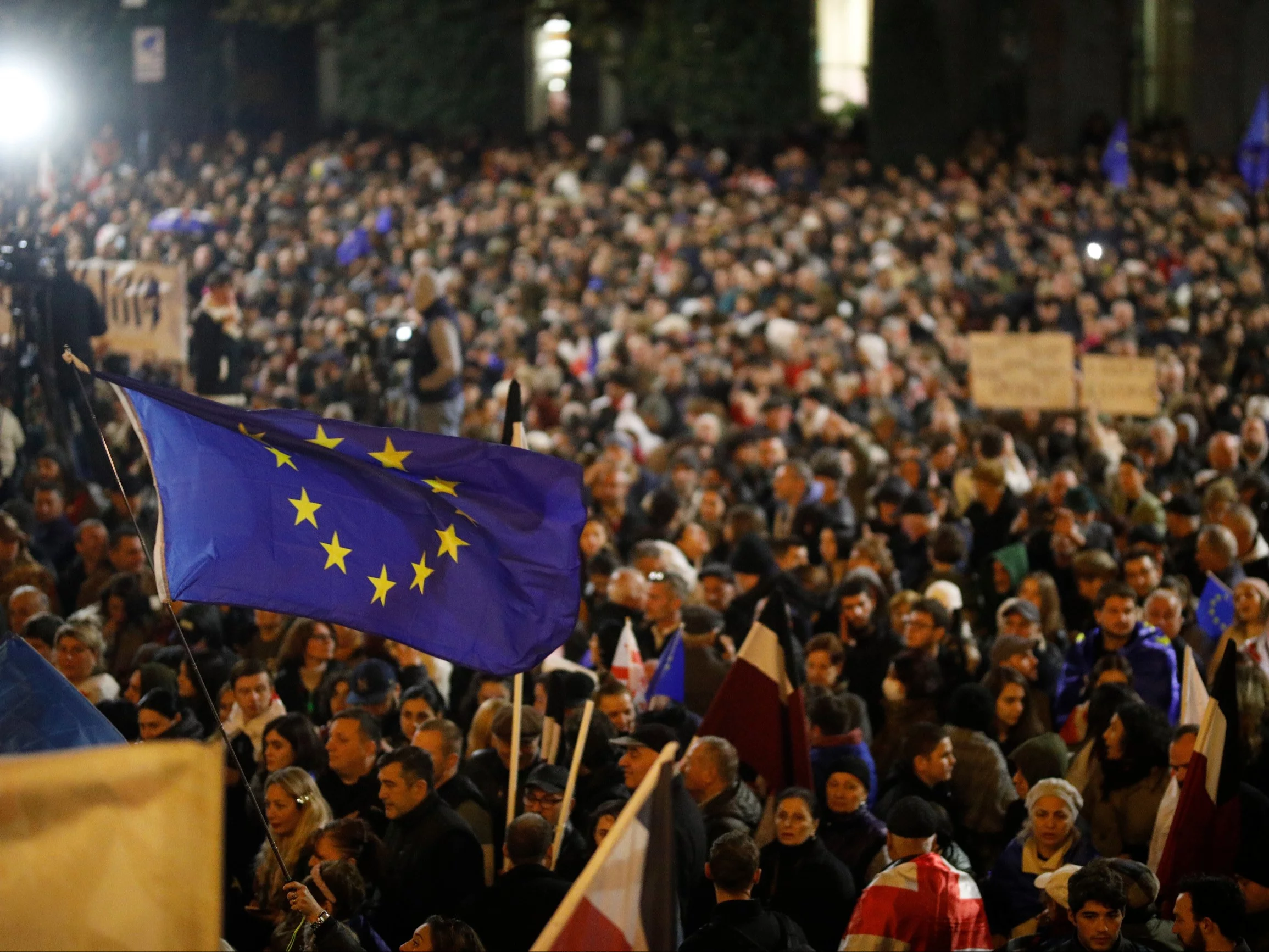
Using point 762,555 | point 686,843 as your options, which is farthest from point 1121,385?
point 686,843

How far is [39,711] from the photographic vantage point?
5.97 m

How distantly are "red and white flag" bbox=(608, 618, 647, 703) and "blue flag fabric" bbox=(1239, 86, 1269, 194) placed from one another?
13887 millimetres

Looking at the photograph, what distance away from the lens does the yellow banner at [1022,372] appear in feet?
50.1

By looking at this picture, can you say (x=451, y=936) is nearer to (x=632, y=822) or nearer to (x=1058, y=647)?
(x=632, y=822)

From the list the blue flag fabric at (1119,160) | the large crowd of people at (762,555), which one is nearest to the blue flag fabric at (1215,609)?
the large crowd of people at (762,555)

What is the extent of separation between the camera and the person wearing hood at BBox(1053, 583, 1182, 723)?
846 cm

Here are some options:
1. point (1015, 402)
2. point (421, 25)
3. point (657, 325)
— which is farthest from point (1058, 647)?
point (421, 25)

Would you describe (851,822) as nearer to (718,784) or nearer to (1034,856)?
(718,784)

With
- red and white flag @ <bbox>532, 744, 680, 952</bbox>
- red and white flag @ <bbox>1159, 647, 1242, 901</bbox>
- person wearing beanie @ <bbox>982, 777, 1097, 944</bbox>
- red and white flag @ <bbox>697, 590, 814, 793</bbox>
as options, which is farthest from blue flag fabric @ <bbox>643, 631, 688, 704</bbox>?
red and white flag @ <bbox>532, 744, 680, 952</bbox>

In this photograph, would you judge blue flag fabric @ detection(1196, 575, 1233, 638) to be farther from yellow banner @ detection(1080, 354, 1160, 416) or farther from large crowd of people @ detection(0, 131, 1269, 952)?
yellow banner @ detection(1080, 354, 1160, 416)

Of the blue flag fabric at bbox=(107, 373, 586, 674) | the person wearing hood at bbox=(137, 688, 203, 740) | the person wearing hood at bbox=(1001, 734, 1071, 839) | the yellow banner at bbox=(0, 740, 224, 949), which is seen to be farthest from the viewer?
the person wearing hood at bbox=(137, 688, 203, 740)

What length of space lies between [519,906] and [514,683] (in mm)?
1166

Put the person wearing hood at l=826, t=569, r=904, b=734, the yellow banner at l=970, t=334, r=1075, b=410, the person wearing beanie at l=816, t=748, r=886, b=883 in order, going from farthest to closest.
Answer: the yellow banner at l=970, t=334, r=1075, b=410 < the person wearing hood at l=826, t=569, r=904, b=734 < the person wearing beanie at l=816, t=748, r=886, b=883

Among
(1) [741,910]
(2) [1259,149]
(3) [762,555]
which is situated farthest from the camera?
(2) [1259,149]
